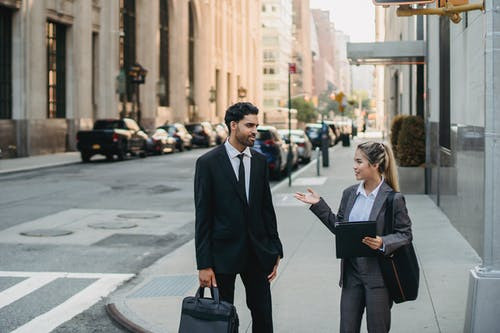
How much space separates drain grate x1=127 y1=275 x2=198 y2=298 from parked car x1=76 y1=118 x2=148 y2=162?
1018 inches

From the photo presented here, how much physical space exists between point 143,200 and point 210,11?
6123 centimetres

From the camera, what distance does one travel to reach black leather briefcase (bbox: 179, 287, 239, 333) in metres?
4.73

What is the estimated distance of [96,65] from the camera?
48594 mm

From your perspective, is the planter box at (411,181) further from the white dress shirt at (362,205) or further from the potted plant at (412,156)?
the white dress shirt at (362,205)

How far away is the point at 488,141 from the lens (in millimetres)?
6137

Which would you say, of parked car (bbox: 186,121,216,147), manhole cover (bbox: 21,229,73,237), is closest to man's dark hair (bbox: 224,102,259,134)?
manhole cover (bbox: 21,229,73,237)

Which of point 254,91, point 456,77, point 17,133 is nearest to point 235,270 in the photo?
point 456,77

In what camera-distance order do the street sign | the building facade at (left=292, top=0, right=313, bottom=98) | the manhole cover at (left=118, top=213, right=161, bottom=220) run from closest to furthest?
1. the manhole cover at (left=118, top=213, right=161, bottom=220)
2. the street sign
3. the building facade at (left=292, top=0, right=313, bottom=98)

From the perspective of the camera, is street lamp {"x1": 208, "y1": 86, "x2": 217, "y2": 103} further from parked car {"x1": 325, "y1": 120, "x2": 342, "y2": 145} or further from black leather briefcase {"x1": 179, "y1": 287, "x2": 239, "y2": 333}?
black leather briefcase {"x1": 179, "y1": 287, "x2": 239, "y2": 333}

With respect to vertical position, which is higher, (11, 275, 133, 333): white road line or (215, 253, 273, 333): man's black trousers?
(215, 253, 273, 333): man's black trousers

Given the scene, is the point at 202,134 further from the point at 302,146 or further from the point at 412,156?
the point at 412,156

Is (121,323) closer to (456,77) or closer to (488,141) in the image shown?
(488,141)

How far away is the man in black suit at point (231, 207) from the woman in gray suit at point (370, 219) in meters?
0.42

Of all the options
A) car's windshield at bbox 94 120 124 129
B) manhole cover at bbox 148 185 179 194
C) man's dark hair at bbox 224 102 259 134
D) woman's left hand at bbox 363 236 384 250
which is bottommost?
manhole cover at bbox 148 185 179 194
